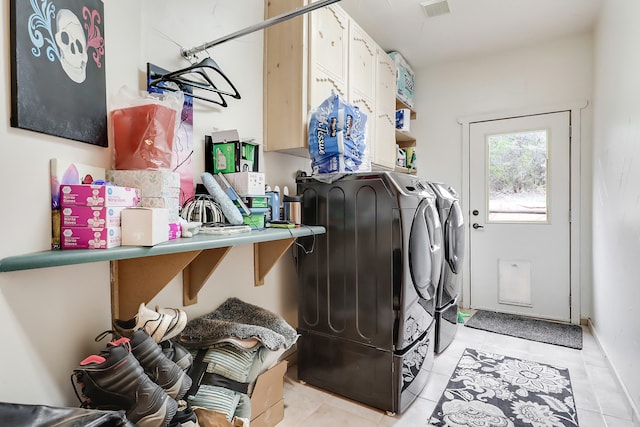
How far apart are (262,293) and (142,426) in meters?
1.12

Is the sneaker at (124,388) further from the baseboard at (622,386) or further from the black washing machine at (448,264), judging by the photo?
the baseboard at (622,386)

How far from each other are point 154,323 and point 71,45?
0.89 metres

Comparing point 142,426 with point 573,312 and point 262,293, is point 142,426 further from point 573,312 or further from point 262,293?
point 573,312

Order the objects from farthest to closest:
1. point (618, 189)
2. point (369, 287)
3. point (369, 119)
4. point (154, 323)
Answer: point (369, 119) → point (618, 189) → point (369, 287) → point (154, 323)

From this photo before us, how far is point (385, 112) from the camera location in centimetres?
283

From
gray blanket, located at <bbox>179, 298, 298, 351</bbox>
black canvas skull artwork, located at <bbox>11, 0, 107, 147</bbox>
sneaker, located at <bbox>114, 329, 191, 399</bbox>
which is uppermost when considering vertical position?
black canvas skull artwork, located at <bbox>11, 0, 107, 147</bbox>

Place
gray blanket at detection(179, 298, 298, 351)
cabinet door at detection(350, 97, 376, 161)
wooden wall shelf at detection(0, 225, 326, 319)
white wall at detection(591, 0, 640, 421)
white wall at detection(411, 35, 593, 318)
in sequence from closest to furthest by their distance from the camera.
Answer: wooden wall shelf at detection(0, 225, 326, 319), gray blanket at detection(179, 298, 298, 351), white wall at detection(591, 0, 640, 421), cabinet door at detection(350, 97, 376, 161), white wall at detection(411, 35, 593, 318)

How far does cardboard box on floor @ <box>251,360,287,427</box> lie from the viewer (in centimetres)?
149

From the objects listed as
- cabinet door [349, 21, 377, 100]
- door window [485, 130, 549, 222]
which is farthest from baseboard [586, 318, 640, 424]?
cabinet door [349, 21, 377, 100]

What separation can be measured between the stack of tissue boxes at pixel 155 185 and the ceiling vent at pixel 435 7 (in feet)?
8.08

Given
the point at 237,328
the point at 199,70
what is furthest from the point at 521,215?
the point at 199,70

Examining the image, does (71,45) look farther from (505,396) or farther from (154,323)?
(505,396)

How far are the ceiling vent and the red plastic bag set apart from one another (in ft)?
7.56

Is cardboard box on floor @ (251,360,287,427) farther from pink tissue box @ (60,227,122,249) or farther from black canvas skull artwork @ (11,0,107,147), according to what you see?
black canvas skull artwork @ (11,0,107,147)
